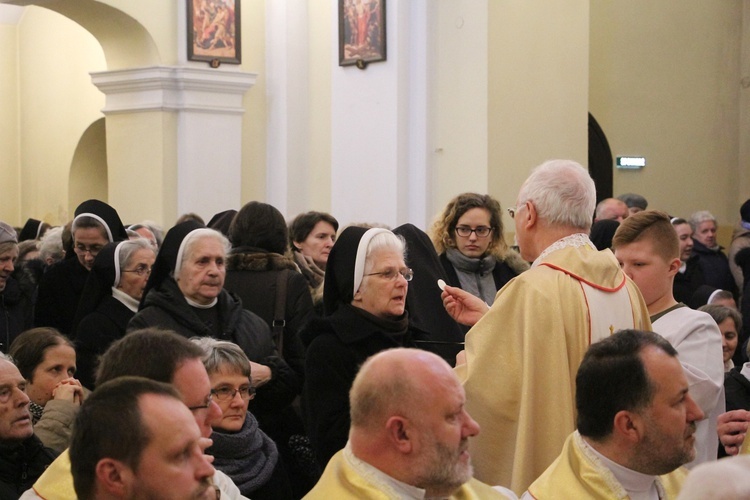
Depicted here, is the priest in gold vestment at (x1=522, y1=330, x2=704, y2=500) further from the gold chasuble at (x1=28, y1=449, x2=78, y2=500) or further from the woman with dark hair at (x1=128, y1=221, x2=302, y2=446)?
the woman with dark hair at (x1=128, y1=221, x2=302, y2=446)

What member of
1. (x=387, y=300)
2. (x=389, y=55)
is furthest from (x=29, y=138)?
(x=387, y=300)

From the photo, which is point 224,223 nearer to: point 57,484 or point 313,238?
point 313,238

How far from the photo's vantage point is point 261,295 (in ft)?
21.4

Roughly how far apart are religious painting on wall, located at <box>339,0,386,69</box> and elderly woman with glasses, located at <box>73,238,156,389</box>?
6.13 metres

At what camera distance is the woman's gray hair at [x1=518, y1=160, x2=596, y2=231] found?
4.79m

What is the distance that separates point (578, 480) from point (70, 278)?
4.86 m

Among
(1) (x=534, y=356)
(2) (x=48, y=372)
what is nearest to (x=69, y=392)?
(2) (x=48, y=372)

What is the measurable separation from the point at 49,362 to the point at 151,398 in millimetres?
2510

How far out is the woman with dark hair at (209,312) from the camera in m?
5.76

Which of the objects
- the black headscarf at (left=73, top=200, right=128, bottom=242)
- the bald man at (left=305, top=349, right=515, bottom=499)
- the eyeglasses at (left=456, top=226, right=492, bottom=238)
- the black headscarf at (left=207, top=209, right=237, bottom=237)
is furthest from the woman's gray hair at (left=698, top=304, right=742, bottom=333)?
the bald man at (left=305, top=349, right=515, bottom=499)

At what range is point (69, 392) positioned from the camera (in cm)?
533

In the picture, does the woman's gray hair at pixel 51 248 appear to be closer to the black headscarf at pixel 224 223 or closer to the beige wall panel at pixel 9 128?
the black headscarf at pixel 224 223

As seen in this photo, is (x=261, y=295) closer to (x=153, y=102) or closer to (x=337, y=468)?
(x=337, y=468)

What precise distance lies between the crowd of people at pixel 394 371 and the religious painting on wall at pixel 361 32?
586cm
